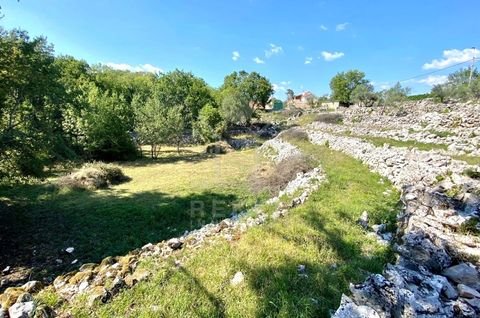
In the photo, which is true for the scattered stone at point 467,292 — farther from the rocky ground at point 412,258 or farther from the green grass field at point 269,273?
the green grass field at point 269,273

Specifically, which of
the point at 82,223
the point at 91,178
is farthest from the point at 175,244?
the point at 91,178

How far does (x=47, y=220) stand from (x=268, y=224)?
323 inches

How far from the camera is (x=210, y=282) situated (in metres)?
3.91

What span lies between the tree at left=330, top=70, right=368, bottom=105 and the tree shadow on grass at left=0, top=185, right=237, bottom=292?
168ft

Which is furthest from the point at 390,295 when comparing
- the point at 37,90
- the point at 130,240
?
the point at 37,90

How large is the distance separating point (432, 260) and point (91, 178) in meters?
14.4

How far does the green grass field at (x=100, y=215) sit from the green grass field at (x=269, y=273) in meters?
3.70

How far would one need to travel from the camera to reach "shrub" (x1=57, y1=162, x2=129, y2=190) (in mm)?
13547

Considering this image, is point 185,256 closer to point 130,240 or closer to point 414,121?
point 130,240

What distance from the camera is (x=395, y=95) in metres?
30.0

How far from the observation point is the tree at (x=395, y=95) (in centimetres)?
2963

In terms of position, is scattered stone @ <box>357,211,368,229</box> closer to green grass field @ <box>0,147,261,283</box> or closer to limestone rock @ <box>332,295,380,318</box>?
limestone rock @ <box>332,295,380,318</box>

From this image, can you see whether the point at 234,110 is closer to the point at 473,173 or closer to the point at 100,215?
the point at 100,215

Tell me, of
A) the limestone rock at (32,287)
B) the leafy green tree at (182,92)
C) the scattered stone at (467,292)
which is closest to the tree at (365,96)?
the leafy green tree at (182,92)
